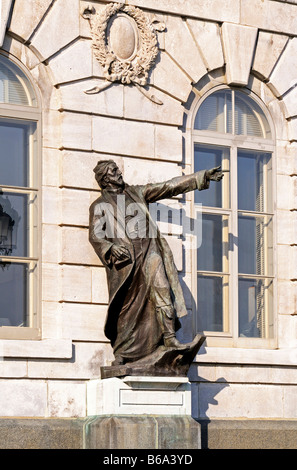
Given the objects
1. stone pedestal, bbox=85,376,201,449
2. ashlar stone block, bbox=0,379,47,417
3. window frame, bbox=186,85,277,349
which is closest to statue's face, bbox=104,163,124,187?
window frame, bbox=186,85,277,349

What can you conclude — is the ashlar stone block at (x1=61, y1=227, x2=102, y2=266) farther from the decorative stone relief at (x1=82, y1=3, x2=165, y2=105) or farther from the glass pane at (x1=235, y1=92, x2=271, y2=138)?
the glass pane at (x1=235, y1=92, x2=271, y2=138)

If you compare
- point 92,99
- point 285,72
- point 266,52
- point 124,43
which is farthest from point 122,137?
point 285,72

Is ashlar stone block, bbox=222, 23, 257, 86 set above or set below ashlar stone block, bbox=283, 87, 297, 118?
above

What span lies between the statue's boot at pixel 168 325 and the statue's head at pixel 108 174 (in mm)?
1654

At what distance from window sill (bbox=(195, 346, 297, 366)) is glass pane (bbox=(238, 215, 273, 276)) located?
1.12 meters

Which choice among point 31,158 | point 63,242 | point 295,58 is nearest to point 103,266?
point 63,242

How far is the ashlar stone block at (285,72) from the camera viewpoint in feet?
59.6

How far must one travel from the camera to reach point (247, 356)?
17.2 m

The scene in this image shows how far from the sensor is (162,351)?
16.0 meters

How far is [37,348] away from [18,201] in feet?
6.11

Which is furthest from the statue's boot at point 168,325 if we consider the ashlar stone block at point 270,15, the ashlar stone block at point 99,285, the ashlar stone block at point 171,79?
the ashlar stone block at point 270,15

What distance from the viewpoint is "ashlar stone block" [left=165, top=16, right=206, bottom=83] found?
1744 cm
